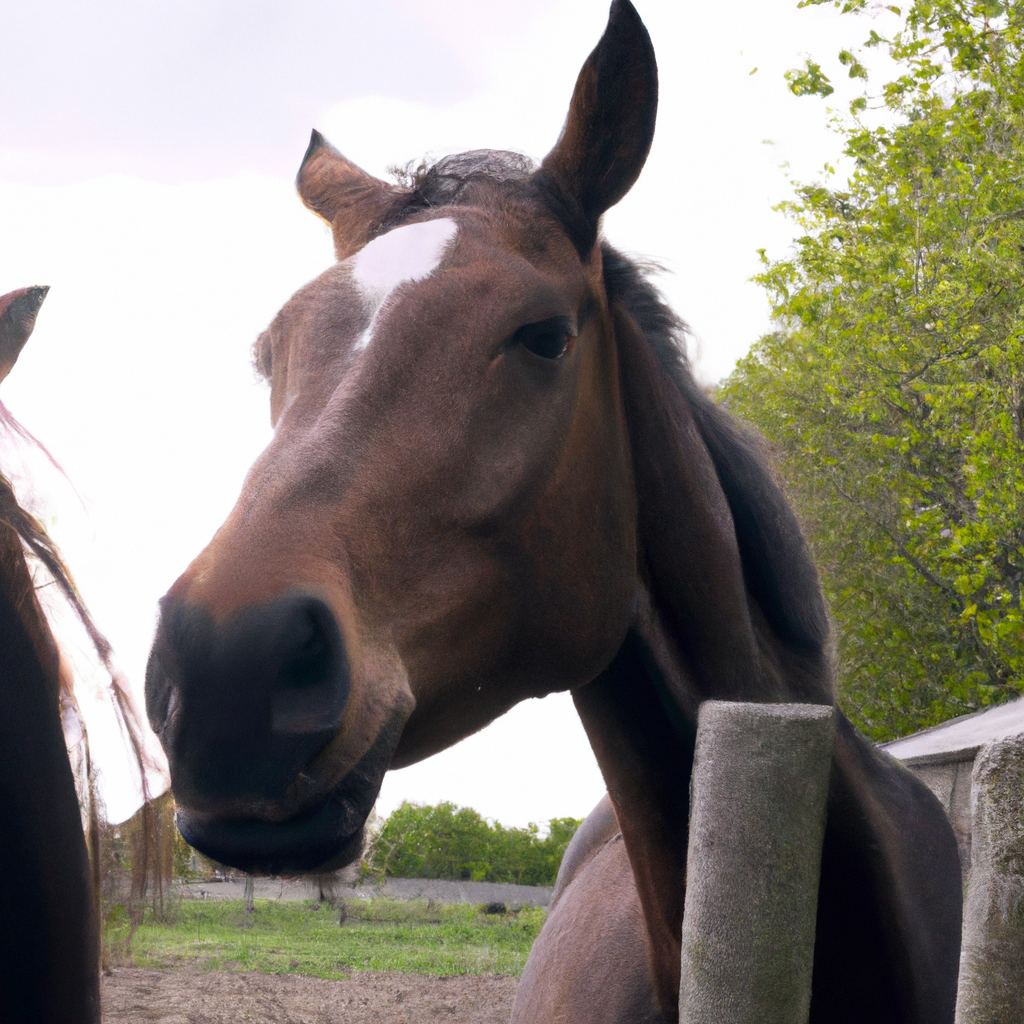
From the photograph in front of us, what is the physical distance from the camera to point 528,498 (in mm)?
1684

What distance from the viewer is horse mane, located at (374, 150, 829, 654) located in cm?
199

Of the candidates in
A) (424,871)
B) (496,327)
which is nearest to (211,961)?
(496,327)

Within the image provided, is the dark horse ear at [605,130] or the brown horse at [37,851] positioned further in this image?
the dark horse ear at [605,130]

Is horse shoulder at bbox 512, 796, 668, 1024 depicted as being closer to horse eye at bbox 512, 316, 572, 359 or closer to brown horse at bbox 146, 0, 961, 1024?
brown horse at bbox 146, 0, 961, 1024

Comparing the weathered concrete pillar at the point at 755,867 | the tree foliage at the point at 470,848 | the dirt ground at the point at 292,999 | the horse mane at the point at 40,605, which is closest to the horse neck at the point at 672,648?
the weathered concrete pillar at the point at 755,867

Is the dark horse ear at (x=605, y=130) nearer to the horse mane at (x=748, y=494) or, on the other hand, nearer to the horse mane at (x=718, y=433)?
the horse mane at (x=718, y=433)

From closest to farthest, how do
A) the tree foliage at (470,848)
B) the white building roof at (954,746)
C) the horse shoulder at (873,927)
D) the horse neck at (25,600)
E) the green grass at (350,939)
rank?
the horse neck at (25,600), the horse shoulder at (873,927), the white building roof at (954,746), the green grass at (350,939), the tree foliage at (470,848)

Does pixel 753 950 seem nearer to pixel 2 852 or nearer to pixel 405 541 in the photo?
pixel 405 541

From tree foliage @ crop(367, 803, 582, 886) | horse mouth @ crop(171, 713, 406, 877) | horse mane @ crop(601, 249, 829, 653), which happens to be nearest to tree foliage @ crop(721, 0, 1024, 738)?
horse mane @ crop(601, 249, 829, 653)

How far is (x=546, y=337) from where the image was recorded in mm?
1766

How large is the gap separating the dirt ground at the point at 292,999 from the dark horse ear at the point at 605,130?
20.4 ft

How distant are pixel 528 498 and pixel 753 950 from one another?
80 centimetres

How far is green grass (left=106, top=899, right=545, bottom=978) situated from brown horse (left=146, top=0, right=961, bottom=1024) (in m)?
4.61

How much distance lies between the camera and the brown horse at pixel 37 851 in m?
1.26
